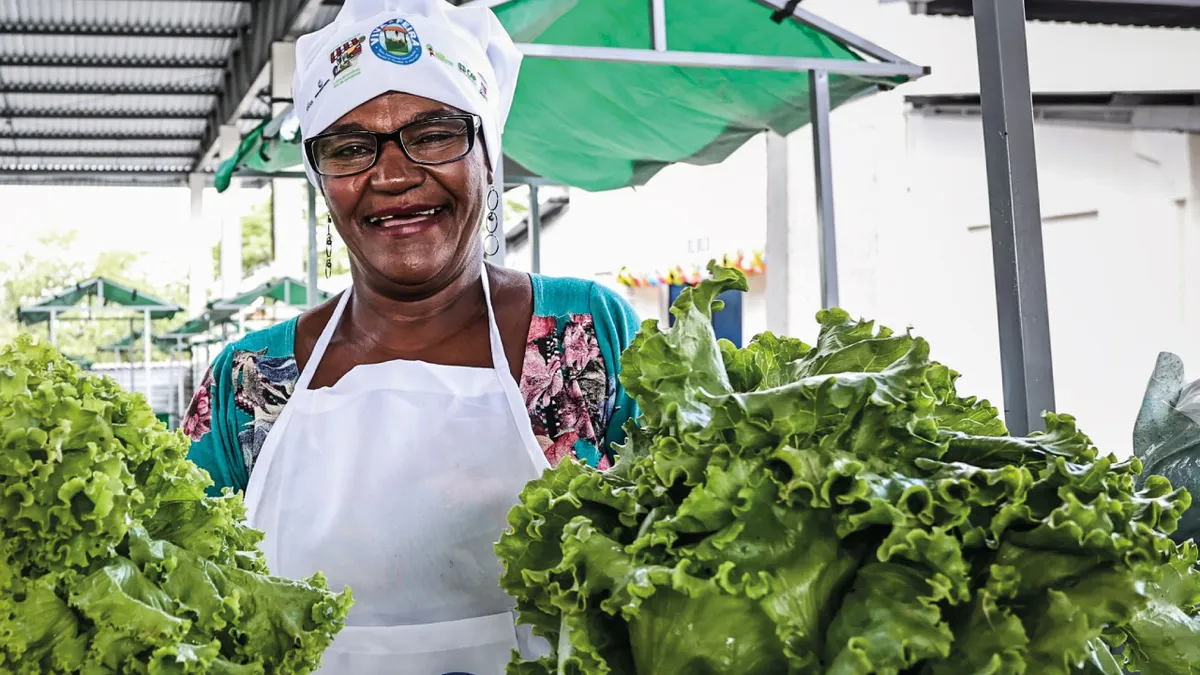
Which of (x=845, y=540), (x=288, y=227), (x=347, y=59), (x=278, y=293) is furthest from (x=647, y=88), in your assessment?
(x=288, y=227)

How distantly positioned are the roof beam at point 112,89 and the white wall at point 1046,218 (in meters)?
13.3

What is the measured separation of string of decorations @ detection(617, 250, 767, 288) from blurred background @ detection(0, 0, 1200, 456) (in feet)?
0.24

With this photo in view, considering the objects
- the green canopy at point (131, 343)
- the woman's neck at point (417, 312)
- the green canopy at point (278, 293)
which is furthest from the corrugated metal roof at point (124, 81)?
the woman's neck at point (417, 312)

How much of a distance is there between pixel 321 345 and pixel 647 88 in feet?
11.3

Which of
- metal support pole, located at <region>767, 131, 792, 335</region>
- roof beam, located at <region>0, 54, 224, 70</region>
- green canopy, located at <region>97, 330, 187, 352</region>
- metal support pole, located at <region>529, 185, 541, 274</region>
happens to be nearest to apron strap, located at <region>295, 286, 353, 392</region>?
metal support pole, located at <region>767, 131, 792, 335</region>

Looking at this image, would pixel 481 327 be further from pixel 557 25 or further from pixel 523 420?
pixel 557 25

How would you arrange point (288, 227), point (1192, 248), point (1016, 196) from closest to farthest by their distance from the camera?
1. point (1016, 196)
2. point (1192, 248)
3. point (288, 227)

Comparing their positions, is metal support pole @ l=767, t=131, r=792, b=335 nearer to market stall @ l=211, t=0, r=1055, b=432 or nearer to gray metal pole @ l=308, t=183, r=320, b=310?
market stall @ l=211, t=0, r=1055, b=432

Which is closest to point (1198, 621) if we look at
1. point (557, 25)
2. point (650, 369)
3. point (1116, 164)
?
point (650, 369)

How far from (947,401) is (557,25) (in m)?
3.83

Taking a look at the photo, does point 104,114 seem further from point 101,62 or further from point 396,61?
point 396,61

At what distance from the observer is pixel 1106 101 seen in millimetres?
8945

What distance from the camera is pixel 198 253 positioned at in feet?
82.0

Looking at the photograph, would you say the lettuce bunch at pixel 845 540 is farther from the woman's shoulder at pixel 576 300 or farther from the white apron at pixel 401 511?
the woman's shoulder at pixel 576 300
